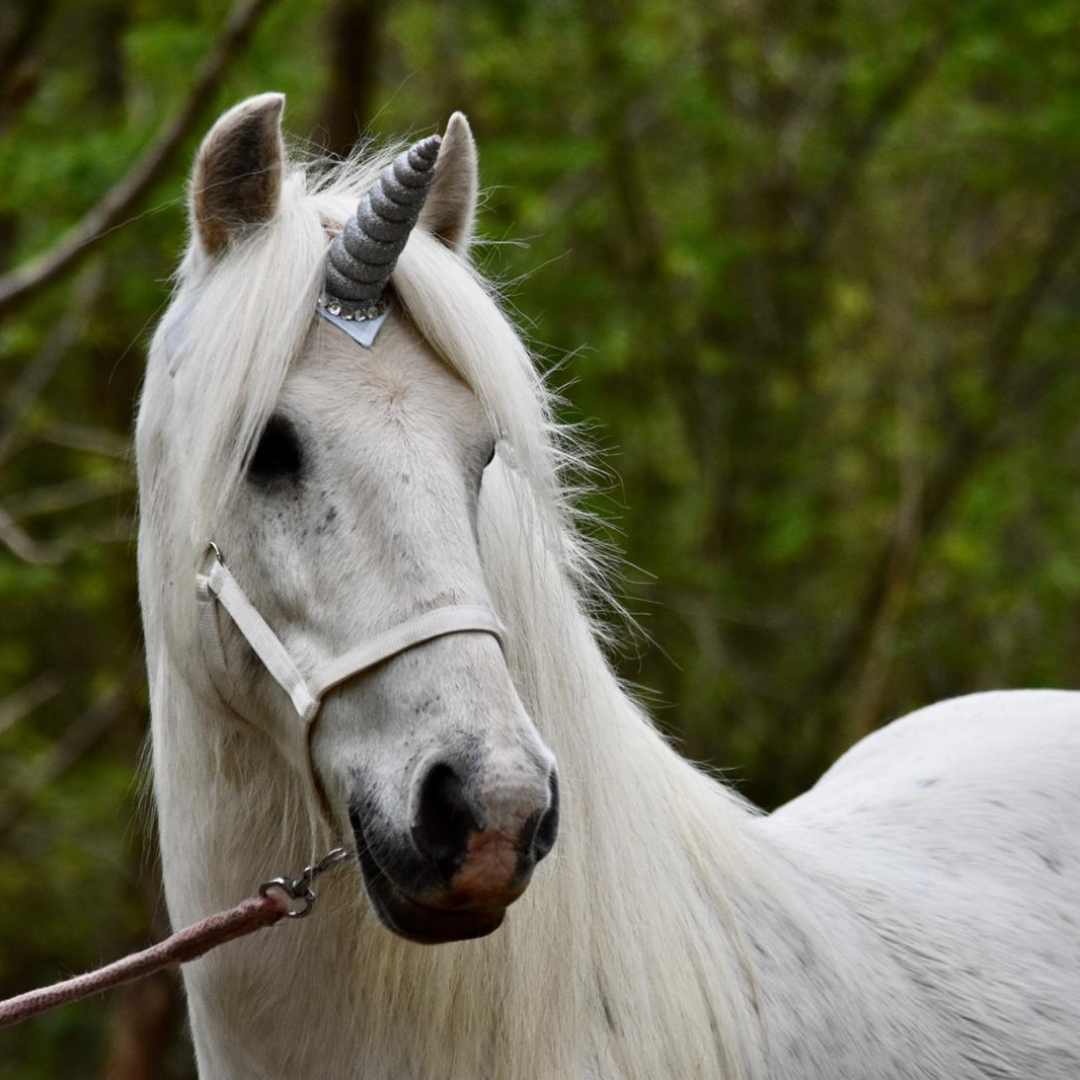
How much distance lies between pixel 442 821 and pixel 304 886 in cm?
40

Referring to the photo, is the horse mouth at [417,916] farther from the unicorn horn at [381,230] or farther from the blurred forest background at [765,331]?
the blurred forest background at [765,331]

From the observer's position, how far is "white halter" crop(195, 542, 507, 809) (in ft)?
6.04

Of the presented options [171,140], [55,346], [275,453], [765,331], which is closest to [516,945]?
[275,453]

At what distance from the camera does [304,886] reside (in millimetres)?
2062

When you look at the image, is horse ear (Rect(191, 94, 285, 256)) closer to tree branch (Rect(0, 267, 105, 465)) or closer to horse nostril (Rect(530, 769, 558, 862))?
horse nostril (Rect(530, 769, 558, 862))

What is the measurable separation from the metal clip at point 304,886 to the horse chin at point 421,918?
0.59 feet

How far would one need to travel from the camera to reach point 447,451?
2.00 metres

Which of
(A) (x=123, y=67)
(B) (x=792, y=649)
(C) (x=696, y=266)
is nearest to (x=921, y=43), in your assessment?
(C) (x=696, y=266)

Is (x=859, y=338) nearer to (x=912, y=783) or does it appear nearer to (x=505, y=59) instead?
(x=505, y=59)

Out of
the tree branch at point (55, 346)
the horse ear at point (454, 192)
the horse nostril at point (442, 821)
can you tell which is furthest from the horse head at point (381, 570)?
the tree branch at point (55, 346)

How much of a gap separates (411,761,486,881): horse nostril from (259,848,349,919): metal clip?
31cm

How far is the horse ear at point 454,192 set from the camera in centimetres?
235

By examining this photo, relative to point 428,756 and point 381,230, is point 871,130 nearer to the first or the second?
point 381,230

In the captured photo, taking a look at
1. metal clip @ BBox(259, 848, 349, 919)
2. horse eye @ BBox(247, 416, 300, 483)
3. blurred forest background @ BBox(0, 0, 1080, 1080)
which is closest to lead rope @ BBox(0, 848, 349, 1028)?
metal clip @ BBox(259, 848, 349, 919)
